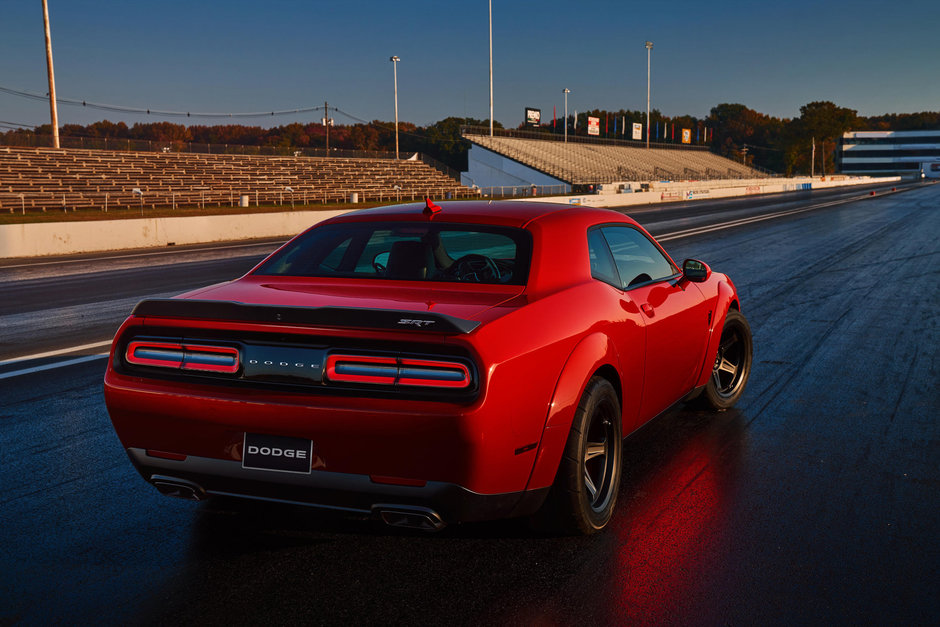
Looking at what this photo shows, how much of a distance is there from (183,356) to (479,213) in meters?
1.72

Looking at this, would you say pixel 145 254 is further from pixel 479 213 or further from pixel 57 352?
pixel 479 213

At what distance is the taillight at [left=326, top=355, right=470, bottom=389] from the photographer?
10.2 feet

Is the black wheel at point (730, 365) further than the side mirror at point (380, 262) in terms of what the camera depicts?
Yes

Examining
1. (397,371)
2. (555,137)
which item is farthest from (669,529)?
(555,137)

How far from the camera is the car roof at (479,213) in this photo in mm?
4321

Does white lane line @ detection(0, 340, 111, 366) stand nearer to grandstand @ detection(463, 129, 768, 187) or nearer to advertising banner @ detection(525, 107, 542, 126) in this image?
grandstand @ detection(463, 129, 768, 187)

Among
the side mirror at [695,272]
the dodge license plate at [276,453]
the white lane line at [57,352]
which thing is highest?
the side mirror at [695,272]

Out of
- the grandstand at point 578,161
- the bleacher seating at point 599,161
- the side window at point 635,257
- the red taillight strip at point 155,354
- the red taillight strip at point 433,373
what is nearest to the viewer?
the red taillight strip at point 433,373

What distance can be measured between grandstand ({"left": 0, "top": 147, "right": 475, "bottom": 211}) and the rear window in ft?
93.6

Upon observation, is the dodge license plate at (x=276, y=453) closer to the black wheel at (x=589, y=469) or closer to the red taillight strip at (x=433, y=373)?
the red taillight strip at (x=433, y=373)

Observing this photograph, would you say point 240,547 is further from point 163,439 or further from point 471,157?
point 471,157

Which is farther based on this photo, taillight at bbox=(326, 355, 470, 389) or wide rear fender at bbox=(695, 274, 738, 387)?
wide rear fender at bbox=(695, 274, 738, 387)

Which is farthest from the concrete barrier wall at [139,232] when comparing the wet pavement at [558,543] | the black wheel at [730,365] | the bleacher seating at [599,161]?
the bleacher seating at [599,161]

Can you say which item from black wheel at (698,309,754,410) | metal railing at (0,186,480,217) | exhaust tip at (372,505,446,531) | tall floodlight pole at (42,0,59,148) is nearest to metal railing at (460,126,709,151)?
metal railing at (0,186,480,217)
